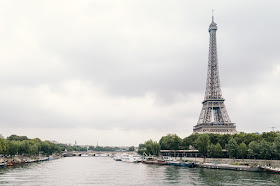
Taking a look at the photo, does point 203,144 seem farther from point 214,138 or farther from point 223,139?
point 214,138

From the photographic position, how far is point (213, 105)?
135 meters

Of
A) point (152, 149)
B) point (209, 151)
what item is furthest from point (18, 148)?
point (209, 151)

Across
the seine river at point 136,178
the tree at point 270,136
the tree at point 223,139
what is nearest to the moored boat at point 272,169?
the seine river at point 136,178

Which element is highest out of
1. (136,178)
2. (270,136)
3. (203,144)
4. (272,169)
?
(270,136)

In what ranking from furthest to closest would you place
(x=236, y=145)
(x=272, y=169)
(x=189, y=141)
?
(x=189, y=141)
(x=236, y=145)
(x=272, y=169)

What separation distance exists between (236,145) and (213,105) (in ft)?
155

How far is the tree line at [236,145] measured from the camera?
255 ft

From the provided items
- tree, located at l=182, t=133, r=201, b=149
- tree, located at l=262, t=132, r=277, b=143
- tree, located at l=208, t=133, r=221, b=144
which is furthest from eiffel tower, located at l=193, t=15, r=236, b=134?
tree, located at l=262, t=132, r=277, b=143

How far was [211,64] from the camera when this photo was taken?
14512 cm

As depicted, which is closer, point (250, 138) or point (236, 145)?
point (236, 145)

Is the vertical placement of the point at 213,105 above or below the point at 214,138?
above

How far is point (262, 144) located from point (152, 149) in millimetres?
68257

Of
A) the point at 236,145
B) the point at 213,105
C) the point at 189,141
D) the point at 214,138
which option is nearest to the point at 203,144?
the point at 214,138

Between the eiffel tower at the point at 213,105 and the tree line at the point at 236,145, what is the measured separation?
13133 mm
